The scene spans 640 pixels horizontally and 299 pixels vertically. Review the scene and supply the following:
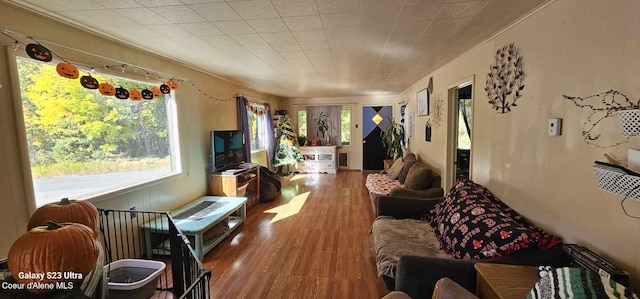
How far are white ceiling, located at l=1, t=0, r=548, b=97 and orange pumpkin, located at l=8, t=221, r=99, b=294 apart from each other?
1.41 metres

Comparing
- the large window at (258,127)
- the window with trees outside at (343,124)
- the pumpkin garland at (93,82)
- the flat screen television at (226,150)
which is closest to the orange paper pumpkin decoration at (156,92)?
the pumpkin garland at (93,82)

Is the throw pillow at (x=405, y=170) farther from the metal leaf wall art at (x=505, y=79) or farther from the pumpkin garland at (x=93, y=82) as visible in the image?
the pumpkin garland at (x=93, y=82)

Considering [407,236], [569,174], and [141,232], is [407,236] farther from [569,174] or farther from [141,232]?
[141,232]

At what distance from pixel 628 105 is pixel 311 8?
1708 millimetres

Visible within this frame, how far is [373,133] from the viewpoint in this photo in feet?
24.7

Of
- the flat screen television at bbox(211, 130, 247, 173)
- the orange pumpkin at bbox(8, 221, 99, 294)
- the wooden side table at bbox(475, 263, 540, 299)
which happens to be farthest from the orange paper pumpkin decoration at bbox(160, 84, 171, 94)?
the wooden side table at bbox(475, 263, 540, 299)

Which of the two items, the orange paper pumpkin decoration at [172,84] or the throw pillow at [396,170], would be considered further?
the throw pillow at [396,170]

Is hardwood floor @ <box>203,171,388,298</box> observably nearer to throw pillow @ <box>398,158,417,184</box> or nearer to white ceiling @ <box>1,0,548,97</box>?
throw pillow @ <box>398,158,417,184</box>

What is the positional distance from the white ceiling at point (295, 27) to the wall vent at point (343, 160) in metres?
4.45

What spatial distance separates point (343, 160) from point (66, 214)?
671cm

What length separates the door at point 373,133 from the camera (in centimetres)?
741

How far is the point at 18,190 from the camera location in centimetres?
178

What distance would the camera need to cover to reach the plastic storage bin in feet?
5.80

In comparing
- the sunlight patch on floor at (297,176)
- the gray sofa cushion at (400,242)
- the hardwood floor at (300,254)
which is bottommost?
the hardwood floor at (300,254)
